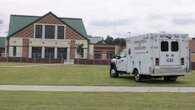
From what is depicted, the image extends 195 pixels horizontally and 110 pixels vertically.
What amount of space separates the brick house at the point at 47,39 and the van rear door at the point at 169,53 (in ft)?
225

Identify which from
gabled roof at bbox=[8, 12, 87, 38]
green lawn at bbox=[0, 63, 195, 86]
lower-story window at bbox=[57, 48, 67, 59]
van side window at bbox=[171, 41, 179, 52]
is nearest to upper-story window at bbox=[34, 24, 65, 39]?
gabled roof at bbox=[8, 12, 87, 38]

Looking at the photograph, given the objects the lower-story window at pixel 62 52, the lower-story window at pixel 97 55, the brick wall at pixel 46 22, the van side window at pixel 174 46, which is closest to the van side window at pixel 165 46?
the van side window at pixel 174 46

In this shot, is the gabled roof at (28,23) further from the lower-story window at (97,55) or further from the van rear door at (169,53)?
the van rear door at (169,53)

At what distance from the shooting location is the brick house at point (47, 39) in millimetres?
91188

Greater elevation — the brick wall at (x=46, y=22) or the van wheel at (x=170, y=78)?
the brick wall at (x=46, y=22)
